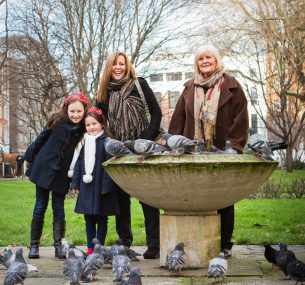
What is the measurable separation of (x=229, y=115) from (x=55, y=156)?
87.6 inches

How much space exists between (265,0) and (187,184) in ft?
66.4

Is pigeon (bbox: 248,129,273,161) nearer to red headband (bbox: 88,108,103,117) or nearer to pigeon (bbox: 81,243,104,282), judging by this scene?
pigeon (bbox: 81,243,104,282)

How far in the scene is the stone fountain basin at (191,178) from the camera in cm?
545

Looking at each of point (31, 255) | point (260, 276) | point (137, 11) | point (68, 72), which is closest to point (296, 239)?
point (260, 276)

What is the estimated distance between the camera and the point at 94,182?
22.4ft

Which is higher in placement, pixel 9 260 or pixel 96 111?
pixel 96 111

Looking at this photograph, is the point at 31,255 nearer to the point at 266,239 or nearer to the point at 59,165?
the point at 59,165

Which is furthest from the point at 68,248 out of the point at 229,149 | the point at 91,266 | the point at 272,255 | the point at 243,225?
the point at 243,225

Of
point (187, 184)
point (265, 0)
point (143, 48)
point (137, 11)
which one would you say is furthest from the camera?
point (265, 0)

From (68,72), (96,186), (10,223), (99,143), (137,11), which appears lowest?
(10,223)

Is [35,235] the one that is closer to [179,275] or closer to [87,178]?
[87,178]

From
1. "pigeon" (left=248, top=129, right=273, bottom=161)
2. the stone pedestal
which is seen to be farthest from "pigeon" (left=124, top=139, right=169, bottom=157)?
"pigeon" (left=248, top=129, right=273, bottom=161)

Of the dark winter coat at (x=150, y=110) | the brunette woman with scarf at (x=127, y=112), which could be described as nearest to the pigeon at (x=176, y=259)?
the brunette woman with scarf at (x=127, y=112)

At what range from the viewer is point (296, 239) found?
28.5 feet
